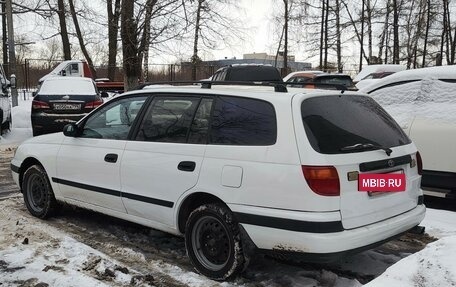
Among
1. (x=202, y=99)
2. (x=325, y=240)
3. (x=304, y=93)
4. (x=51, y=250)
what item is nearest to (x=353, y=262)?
(x=325, y=240)

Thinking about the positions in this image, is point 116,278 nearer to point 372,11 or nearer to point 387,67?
point 387,67

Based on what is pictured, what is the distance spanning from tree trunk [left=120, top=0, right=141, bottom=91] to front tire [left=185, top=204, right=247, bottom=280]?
11.3 metres

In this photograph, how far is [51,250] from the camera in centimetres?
470

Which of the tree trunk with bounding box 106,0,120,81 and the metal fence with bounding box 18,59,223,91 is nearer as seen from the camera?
the tree trunk with bounding box 106,0,120,81

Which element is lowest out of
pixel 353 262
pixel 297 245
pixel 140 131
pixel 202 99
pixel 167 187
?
pixel 353 262

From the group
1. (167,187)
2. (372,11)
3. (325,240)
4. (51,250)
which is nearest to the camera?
(325,240)

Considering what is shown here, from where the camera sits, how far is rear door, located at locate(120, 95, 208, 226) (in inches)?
167

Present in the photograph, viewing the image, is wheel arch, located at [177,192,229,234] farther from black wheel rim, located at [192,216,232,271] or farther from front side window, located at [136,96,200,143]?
front side window, located at [136,96,200,143]

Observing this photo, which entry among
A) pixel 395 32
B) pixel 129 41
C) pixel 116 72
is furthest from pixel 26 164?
pixel 395 32

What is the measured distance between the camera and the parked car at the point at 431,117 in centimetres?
595

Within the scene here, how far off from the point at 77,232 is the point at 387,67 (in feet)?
71.6

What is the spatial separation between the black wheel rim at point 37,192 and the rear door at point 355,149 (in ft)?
11.2

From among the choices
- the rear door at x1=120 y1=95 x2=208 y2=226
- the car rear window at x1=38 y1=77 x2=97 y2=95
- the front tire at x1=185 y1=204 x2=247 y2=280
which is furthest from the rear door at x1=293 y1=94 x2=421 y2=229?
the car rear window at x1=38 y1=77 x2=97 y2=95

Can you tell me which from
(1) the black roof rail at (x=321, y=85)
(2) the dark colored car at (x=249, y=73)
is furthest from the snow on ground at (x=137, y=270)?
(2) the dark colored car at (x=249, y=73)
